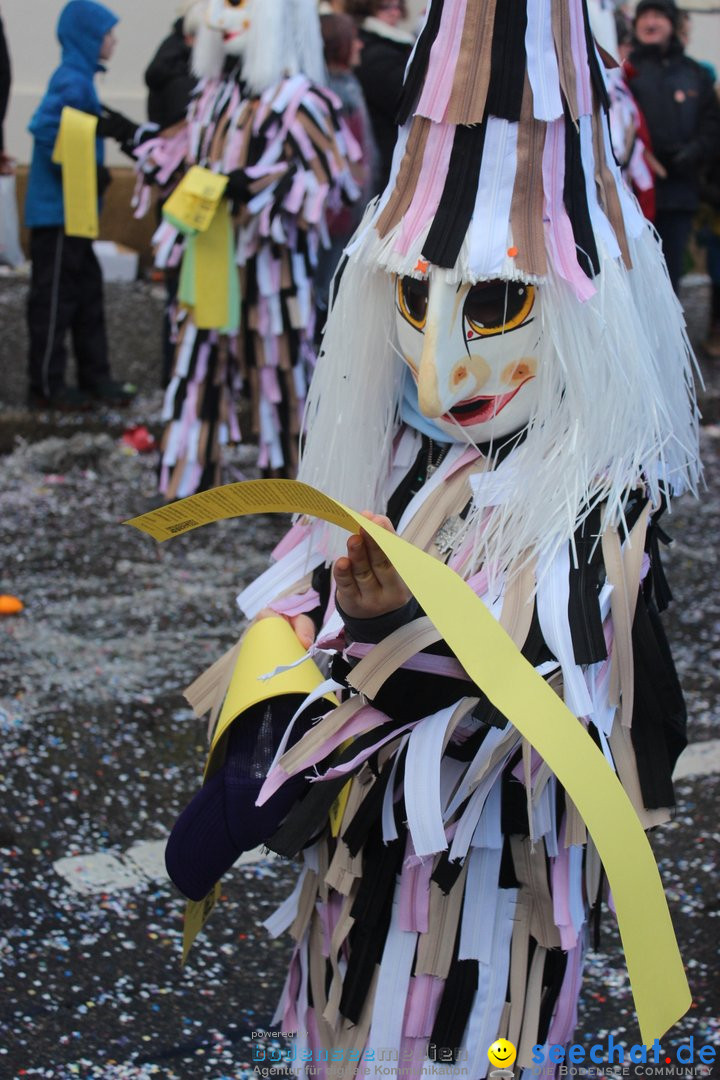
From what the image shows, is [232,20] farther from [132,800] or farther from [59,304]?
[132,800]

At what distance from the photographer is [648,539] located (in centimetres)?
190

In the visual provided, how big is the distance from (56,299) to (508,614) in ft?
16.5

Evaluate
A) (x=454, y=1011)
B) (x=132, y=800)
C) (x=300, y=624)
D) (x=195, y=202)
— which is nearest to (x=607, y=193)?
(x=300, y=624)

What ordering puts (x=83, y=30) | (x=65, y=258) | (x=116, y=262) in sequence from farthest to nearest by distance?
(x=116, y=262) < (x=65, y=258) < (x=83, y=30)

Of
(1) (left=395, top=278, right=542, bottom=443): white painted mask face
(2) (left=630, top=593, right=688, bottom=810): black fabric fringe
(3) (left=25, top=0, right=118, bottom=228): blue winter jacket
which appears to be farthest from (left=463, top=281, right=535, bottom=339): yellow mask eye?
(3) (left=25, top=0, right=118, bottom=228): blue winter jacket

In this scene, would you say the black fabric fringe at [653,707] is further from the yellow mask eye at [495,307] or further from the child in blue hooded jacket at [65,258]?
the child in blue hooded jacket at [65,258]

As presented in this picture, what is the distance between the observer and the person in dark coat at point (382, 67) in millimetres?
6406

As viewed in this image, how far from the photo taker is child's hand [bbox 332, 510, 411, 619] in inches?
65.3

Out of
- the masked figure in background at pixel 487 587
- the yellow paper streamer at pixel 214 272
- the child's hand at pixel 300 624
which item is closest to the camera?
the masked figure in background at pixel 487 587

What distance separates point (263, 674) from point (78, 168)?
4.77 metres

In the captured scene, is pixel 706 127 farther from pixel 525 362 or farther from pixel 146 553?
pixel 525 362

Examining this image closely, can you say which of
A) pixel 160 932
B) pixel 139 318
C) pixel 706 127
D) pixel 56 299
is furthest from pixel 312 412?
pixel 139 318

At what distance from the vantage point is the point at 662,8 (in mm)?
6883

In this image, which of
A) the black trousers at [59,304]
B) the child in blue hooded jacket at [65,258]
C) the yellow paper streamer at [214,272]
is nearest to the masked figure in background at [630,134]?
the yellow paper streamer at [214,272]
